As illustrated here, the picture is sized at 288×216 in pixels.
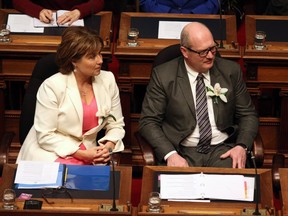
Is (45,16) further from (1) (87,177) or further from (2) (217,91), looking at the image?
(1) (87,177)

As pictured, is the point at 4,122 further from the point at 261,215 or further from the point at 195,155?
the point at 261,215

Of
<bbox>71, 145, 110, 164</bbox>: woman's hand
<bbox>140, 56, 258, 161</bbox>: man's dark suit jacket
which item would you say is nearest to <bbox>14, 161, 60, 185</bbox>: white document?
<bbox>71, 145, 110, 164</bbox>: woman's hand

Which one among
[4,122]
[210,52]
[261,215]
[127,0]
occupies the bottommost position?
[261,215]

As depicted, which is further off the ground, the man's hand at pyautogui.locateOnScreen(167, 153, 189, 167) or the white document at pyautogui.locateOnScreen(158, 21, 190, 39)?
the white document at pyautogui.locateOnScreen(158, 21, 190, 39)

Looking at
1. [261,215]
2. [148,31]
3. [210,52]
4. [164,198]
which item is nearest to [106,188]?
[164,198]

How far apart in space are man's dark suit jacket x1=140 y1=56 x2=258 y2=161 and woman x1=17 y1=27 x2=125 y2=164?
21 centimetres

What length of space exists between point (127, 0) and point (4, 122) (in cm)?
222

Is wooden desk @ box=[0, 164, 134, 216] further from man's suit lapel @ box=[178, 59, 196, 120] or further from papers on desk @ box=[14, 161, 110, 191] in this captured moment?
man's suit lapel @ box=[178, 59, 196, 120]

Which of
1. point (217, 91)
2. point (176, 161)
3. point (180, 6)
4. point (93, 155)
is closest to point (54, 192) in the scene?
point (93, 155)

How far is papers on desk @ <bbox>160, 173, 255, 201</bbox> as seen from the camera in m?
4.22

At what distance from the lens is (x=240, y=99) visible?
5066 mm

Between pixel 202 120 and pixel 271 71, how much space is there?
2.73 ft

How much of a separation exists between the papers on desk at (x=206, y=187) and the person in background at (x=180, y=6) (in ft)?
7.55

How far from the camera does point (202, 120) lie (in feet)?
16.4
